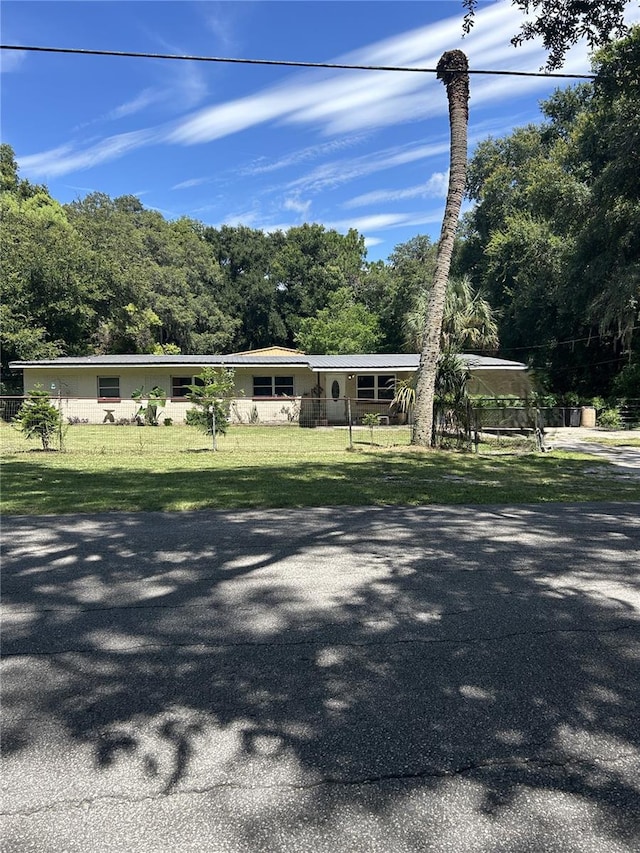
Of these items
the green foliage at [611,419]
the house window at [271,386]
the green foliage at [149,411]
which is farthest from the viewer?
the house window at [271,386]

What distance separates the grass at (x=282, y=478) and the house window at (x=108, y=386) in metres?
10.7

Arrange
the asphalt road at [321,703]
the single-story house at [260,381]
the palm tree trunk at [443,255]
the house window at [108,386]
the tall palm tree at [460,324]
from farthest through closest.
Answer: the house window at [108,386] → the single-story house at [260,381] → the tall palm tree at [460,324] → the palm tree trunk at [443,255] → the asphalt road at [321,703]

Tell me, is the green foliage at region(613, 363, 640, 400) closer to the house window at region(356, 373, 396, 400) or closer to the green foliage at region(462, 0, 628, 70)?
the house window at region(356, 373, 396, 400)

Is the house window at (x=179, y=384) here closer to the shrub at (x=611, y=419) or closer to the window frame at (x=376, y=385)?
the window frame at (x=376, y=385)

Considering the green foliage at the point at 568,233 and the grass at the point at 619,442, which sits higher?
the green foliage at the point at 568,233

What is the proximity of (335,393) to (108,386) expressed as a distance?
10.3m

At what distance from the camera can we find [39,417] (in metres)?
13.8

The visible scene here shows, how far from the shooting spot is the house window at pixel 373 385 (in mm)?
27234

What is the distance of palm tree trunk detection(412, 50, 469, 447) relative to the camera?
1498cm

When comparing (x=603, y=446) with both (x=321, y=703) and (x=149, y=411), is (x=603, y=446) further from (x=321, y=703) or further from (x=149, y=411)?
(x=149, y=411)

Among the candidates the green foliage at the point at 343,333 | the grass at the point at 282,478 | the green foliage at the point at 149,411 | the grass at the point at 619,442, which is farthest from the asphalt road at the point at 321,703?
the green foliage at the point at 343,333

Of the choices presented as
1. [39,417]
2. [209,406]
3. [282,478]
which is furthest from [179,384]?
[282,478]

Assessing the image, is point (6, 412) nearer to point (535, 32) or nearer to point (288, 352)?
point (288, 352)

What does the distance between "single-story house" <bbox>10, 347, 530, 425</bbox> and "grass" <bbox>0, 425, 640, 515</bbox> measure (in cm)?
964
